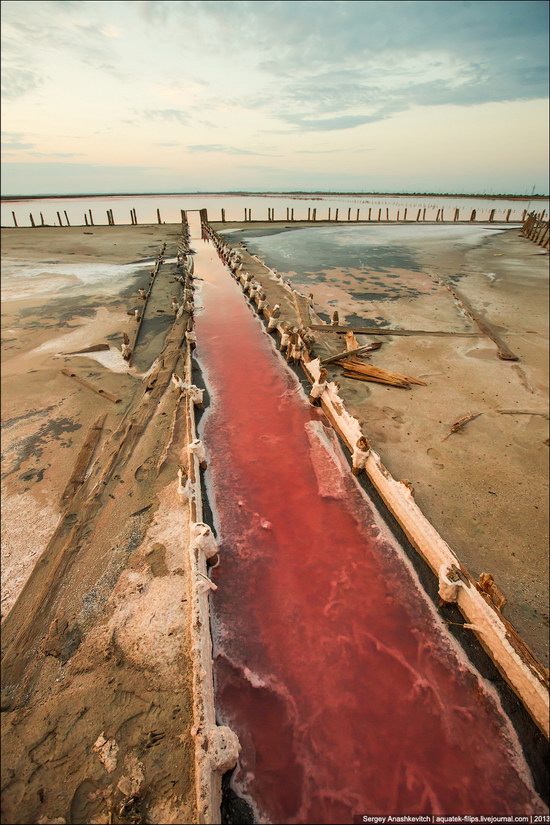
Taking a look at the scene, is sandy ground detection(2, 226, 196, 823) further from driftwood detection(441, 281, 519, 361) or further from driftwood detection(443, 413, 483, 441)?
driftwood detection(441, 281, 519, 361)

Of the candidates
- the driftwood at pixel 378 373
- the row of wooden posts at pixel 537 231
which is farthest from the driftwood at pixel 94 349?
the row of wooden posts at pixel 537 231

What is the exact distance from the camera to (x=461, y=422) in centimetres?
1102

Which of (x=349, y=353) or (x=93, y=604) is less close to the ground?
(x=349, y=353)

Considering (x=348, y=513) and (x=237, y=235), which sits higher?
(x=237, y=235)

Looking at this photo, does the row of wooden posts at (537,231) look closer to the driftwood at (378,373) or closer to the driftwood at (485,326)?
the driftwood at (485,326)

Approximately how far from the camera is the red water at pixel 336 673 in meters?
4.86

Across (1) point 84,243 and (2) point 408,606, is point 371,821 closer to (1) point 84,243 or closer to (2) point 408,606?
(2) point 408,606

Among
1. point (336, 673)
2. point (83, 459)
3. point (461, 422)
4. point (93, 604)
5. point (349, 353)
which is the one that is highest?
point (349, 353)

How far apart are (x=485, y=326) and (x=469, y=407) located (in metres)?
7.88

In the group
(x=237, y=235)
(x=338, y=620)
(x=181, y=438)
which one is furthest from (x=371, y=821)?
(x=237, y=235)

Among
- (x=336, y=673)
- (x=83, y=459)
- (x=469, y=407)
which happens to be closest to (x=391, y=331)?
(x=469, y=407)

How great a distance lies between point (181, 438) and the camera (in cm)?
1007

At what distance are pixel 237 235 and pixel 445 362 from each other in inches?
1562

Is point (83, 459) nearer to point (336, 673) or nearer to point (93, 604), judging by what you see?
point (93, 604)
